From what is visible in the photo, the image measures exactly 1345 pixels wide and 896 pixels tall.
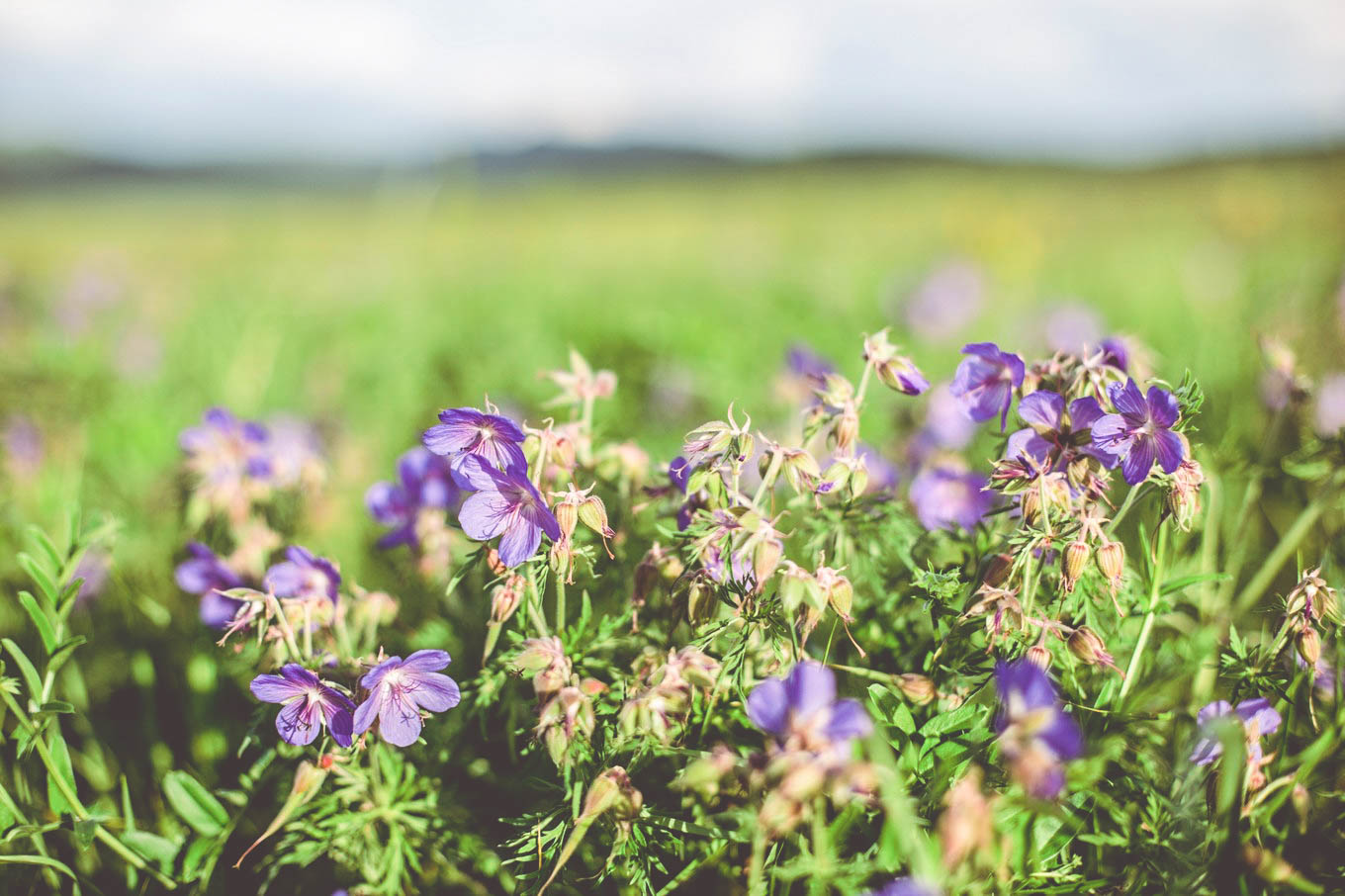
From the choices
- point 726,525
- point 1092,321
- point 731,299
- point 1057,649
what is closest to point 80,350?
point 731,299

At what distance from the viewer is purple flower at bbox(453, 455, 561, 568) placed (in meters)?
1.10

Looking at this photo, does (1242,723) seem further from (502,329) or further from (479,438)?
(502,329)

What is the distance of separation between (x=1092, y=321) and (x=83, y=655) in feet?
13.8

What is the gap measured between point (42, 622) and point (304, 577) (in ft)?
1.13

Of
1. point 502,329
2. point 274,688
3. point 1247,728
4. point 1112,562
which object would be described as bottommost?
point 502,329

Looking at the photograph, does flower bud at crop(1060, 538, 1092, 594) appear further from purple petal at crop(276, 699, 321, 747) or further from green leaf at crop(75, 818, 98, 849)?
green leaf at crop(75, 818, 98, 849)

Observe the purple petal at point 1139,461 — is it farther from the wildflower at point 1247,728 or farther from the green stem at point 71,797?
the green stem at point 71,797

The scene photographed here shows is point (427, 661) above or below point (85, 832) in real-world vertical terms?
above

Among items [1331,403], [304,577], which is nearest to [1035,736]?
[304,577]

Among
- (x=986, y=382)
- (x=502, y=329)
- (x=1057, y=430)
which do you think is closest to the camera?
(x=1057, y=430)

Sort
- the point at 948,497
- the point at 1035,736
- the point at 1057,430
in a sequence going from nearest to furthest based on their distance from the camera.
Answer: the point at 1035,736, the point at 1057,430, the point at 948,497

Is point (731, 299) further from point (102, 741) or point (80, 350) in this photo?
point (102, 741)

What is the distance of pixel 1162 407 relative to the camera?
108 centimetres

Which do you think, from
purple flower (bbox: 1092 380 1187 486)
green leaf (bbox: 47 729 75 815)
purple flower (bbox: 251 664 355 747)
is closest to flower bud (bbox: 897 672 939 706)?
purple flower (bbox: 1092 380 1187 486)
